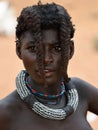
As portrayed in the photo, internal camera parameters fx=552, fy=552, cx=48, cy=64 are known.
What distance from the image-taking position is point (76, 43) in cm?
978

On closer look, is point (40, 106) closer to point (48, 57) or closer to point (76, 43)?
point (48, 57)

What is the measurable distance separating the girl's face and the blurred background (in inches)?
179

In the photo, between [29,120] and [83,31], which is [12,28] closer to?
[83,31]

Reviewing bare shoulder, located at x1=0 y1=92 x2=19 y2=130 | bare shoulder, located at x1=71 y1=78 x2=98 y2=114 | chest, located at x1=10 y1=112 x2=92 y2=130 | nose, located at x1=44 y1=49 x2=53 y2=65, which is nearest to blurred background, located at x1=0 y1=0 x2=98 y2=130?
bare shoulder, located at x1=71 y1=78 x2=98 y2=114

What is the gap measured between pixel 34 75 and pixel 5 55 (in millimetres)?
6683

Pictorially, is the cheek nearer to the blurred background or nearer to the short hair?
the short hair

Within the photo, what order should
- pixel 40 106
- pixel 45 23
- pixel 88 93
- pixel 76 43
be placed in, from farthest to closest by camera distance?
pixel 76 43, pixel 88 93, pixel 40 106, pixel 45 23

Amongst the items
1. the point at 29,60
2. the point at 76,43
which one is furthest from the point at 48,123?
the point at 76,43

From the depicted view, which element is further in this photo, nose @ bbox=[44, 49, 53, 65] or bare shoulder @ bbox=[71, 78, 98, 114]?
bare shoulder @ bbox=[71, 78, 98, 114]

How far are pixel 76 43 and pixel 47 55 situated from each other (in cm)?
715

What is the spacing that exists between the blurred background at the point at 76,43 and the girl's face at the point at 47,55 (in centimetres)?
454

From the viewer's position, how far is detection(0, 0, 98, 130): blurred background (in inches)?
332

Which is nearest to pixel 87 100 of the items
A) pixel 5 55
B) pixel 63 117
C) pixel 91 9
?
pixel 63 117

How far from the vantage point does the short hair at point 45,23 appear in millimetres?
2627
